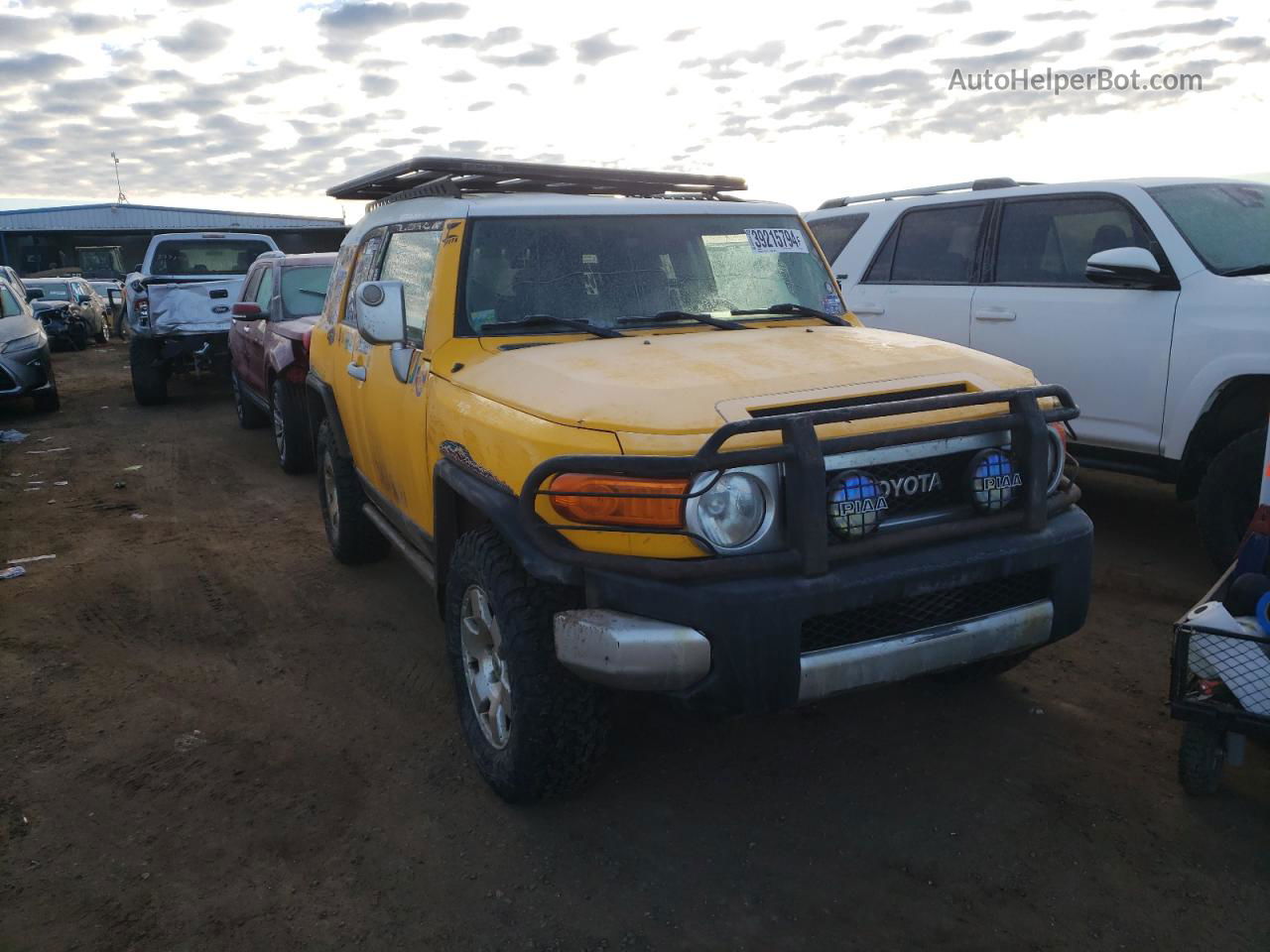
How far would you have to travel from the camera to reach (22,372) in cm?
1123

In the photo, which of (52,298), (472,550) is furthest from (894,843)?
(52,298)

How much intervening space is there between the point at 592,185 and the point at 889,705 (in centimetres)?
268

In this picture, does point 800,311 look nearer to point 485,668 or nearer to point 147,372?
point 485,668

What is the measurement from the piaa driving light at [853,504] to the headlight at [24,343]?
447 inches

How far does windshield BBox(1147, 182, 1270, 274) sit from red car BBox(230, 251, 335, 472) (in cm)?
565

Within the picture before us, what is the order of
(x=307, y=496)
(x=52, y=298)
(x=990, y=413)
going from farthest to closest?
(x=52, y=298)
(x=307, y=496)
(x=990, y=413)

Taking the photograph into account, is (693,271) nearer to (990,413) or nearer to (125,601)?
(990,413)

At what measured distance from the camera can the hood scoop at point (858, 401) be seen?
276 centimetres

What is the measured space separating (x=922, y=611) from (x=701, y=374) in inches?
37.3

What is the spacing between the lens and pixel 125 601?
518 cm

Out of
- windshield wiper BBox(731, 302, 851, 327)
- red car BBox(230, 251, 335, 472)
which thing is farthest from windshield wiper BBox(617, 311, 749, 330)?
red car BBox(230, 251, 335, 472)

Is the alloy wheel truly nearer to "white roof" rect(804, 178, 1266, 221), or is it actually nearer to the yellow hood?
the yellow hood

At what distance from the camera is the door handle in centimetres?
577

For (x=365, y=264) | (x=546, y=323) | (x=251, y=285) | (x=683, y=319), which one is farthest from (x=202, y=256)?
(x=683, y=319)
